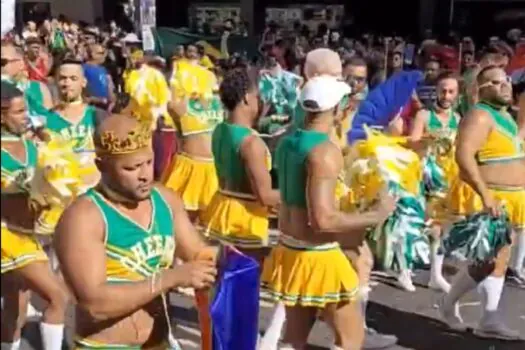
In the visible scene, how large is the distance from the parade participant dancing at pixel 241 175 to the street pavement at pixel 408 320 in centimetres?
88

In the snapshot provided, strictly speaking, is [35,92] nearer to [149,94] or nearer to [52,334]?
[52,334]

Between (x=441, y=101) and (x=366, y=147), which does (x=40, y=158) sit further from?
(x=441, y=101)

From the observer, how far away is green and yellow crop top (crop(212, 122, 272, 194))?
19.6ft

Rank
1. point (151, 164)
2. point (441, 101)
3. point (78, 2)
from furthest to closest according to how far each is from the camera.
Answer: point (78, 2) → point (441, 101) → point (151, 164)

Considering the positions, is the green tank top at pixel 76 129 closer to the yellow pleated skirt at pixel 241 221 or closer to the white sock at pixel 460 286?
the yellow pleated skirt at pixel 241 221

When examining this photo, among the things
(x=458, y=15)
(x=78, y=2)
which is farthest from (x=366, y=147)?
(x=78, y=2)

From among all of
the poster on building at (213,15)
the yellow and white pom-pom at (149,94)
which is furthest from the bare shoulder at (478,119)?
the poster on building at (213,15)

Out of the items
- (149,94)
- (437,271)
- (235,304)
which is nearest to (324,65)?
(235,304)

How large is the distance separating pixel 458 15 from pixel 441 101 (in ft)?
44.9

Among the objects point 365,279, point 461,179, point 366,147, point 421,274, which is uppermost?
point 366,147

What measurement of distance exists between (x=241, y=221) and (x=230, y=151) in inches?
17.4

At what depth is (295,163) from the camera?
4.96m

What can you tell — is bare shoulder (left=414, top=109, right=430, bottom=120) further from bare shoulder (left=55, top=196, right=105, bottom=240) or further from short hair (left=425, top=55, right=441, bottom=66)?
bare shoulder (left=55, top=196, right=105, bottom=240)

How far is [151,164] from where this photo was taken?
145 inches
